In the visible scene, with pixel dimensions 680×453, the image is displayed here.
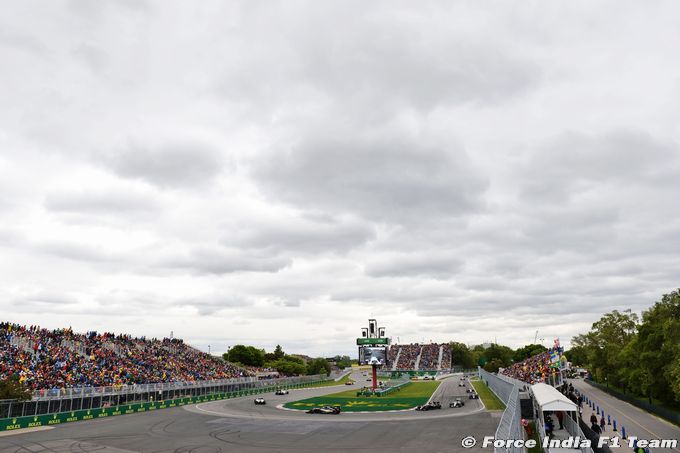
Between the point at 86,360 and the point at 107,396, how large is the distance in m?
10.3

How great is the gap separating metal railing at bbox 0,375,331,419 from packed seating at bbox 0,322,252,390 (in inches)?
116

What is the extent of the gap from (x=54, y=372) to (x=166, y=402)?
1634 cm

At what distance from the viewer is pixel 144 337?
9269 centimetres

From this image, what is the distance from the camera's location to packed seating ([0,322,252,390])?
191 ft

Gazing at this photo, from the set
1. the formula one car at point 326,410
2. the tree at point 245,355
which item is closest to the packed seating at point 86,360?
the formula one car at point 326,410

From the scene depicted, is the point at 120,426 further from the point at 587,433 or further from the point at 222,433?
the point at 587,433

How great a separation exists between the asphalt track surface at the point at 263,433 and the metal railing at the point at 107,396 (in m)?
3.39

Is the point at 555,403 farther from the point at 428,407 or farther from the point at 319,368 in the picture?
the point at 319,368

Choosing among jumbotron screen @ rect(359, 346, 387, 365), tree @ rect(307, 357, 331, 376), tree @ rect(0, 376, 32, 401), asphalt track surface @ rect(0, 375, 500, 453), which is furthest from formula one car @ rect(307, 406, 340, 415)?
tree @ rect(307, 357, 331, 376)

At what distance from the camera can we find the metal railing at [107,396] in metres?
48.5

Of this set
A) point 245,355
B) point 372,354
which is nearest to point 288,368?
point 245,355

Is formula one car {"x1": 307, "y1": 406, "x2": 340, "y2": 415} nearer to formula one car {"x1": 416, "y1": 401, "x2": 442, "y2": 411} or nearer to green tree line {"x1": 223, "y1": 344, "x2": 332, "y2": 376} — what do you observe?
formula one car {"x1": 416, "y1": 401, "x2": 442, "y2": 411}

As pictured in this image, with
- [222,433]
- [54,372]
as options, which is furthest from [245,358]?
[222,433]

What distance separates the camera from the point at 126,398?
211 feet
